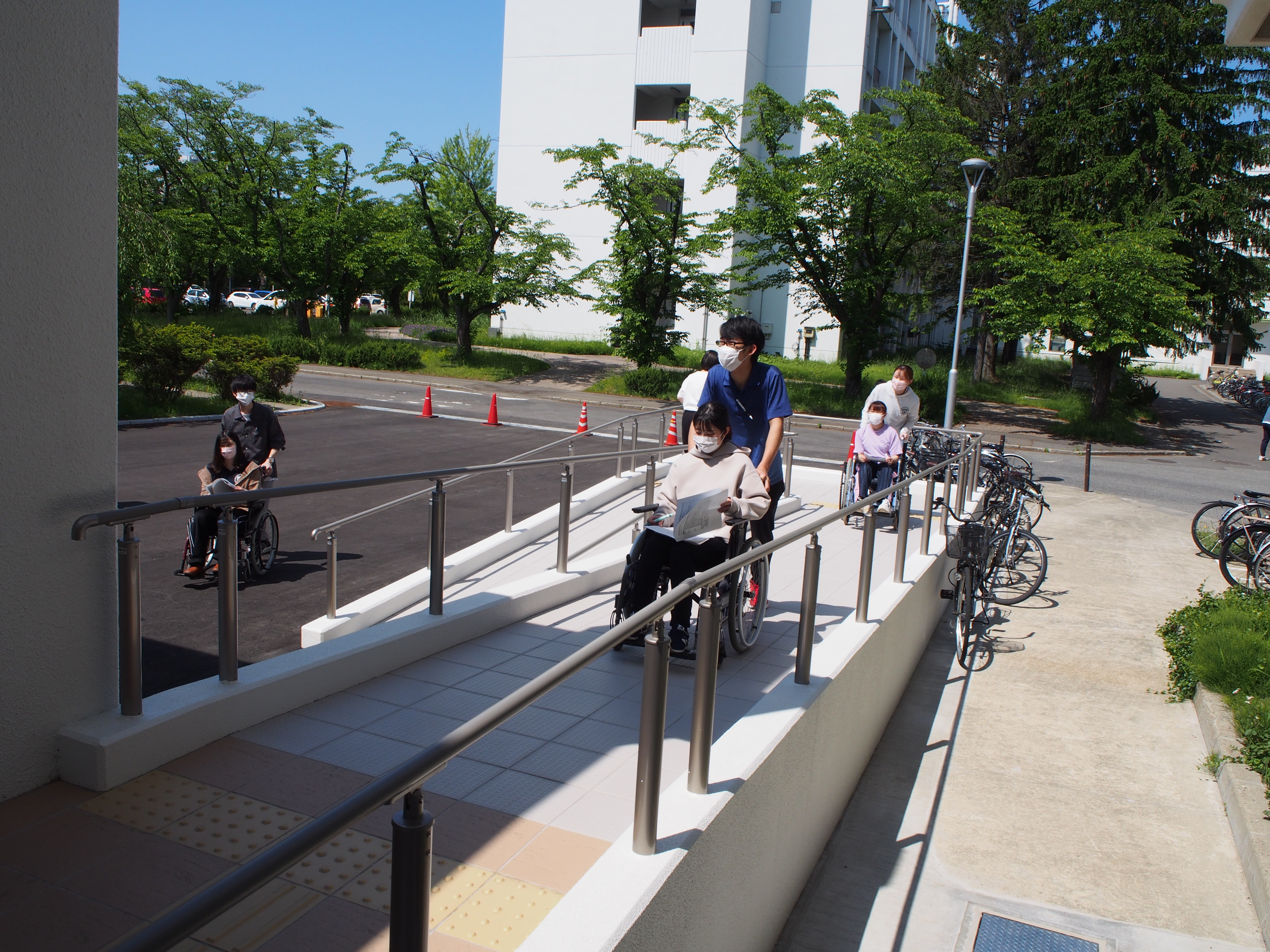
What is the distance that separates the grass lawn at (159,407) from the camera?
61.2 ft

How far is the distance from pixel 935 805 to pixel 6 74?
19.5 feet

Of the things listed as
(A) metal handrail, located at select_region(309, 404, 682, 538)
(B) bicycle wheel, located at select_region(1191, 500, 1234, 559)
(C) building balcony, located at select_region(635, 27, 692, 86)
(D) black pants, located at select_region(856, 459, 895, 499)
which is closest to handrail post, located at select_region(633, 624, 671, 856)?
(A) metal handrail, located at select_region(309, 404, 682, 538)

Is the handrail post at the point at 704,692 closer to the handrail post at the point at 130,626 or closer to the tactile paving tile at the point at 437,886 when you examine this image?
the tactile paving tile at the point at 437,886

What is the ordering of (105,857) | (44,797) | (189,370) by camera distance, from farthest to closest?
(189,370)
(44,797)
(105,857)

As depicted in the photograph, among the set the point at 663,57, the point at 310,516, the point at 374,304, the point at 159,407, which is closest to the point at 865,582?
the point at 310,516

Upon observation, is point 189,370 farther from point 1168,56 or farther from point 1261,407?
point 1261,407

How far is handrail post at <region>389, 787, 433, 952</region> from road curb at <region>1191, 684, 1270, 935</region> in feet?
15.1

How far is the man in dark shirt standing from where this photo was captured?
883 cm

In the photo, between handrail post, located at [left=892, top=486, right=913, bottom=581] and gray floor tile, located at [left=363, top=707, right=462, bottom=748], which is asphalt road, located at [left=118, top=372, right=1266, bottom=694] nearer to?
gray floor tile, located at [left=363, top=707, right=462, bottom=748]

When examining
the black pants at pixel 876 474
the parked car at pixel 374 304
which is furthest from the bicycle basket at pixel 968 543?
the parked car at pixel 374 304

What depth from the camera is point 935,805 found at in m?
5.98

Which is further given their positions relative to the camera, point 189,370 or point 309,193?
point 309,193

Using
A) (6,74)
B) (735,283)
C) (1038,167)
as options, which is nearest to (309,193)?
(735,283)

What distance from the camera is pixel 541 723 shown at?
4617 millimetres
